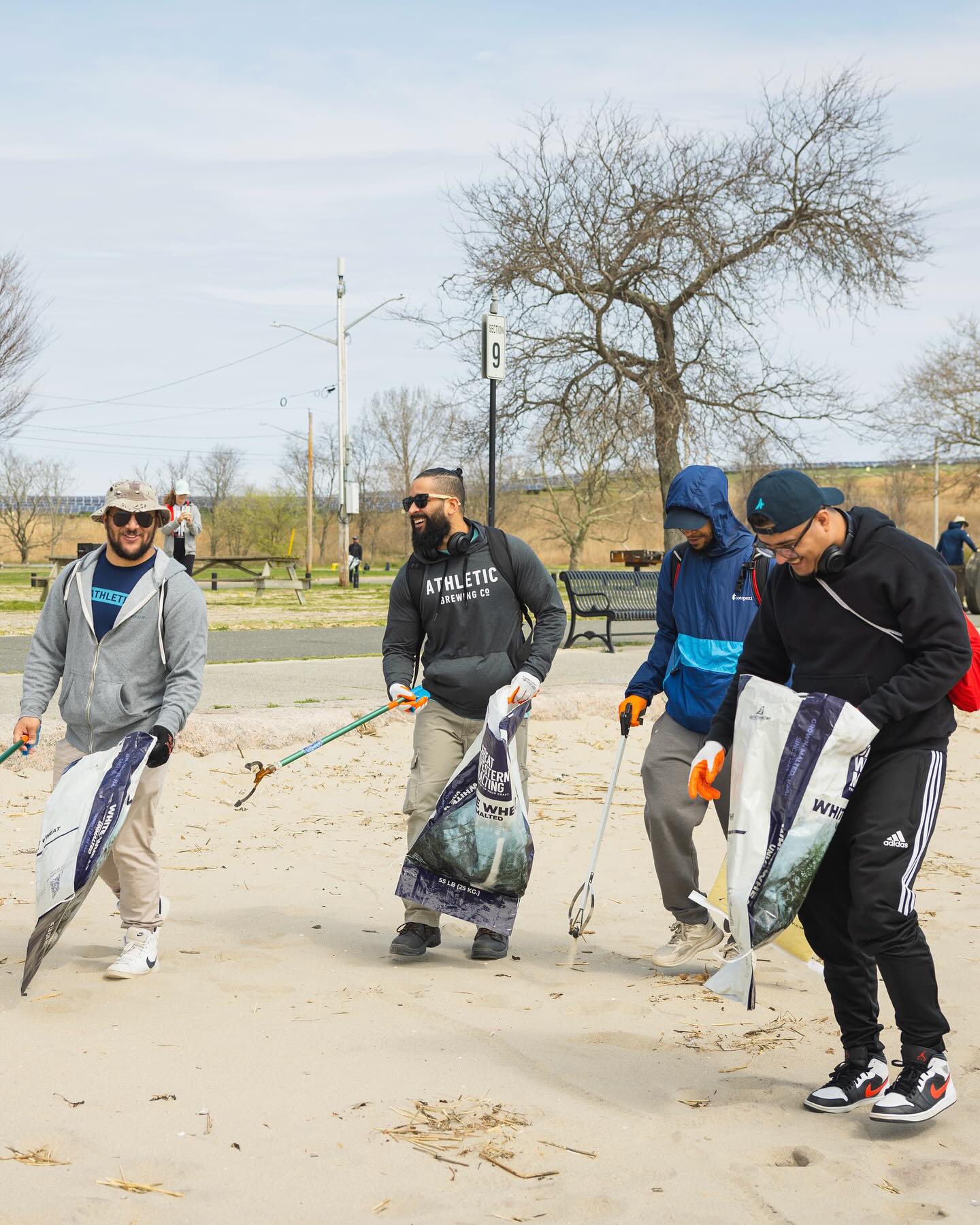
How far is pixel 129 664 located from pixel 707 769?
212 centimetres

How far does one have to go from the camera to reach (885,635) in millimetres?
3602

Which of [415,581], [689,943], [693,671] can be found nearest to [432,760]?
[415,581]

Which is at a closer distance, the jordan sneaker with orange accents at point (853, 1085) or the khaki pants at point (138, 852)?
the jordan sneaker with orange accents at point (853, 1085)

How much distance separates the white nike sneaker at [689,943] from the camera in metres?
4.98

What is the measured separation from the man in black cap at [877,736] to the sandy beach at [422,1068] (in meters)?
0.21

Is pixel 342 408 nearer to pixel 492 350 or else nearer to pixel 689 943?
pixel 492 350

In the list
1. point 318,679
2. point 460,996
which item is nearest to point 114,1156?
point 460,996

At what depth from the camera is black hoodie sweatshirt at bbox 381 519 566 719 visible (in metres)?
5.16

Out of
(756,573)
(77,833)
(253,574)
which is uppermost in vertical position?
(756,573)

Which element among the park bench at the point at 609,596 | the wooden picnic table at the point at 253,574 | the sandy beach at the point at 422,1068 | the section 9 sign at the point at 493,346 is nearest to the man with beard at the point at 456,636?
the sandy beach at the point at 422,1068

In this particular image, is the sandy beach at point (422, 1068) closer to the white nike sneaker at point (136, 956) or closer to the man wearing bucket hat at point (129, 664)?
the white nike sneaker at point (136, 956)

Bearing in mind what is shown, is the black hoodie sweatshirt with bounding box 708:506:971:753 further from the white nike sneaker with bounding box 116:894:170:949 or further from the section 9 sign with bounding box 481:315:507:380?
the section 9 sign with bounding box 481:315:507:380

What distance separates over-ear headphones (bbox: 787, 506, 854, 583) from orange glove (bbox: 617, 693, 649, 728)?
4.98 ft

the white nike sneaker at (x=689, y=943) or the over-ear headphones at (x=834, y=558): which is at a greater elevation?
the over-ear headphones at (x=834, y=558)
